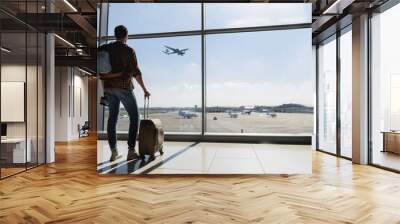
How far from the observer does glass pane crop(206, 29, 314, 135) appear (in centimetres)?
561

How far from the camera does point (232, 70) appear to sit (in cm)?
569

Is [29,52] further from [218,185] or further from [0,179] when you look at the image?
[218,185]

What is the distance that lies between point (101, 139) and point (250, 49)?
8.63 feet

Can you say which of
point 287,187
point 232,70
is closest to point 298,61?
point 232,70

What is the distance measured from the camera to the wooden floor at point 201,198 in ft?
11.6

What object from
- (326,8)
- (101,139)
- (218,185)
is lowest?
(218,185)

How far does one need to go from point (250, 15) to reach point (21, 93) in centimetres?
→ 401

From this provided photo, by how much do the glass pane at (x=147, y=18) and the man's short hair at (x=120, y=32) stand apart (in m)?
0.05

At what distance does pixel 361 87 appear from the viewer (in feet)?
23.4

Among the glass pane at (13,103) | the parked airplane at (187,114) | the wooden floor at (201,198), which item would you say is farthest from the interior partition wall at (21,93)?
the parked airplane at (187,114)

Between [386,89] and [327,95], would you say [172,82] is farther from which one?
[327,95]

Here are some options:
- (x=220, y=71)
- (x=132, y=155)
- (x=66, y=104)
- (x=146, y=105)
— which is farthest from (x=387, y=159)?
(x=66, y=104)

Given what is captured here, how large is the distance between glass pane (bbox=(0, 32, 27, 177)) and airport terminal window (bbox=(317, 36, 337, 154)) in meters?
6.61

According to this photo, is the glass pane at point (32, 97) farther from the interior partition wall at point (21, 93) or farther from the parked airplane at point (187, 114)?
the parked airplane at point (187, 114)
